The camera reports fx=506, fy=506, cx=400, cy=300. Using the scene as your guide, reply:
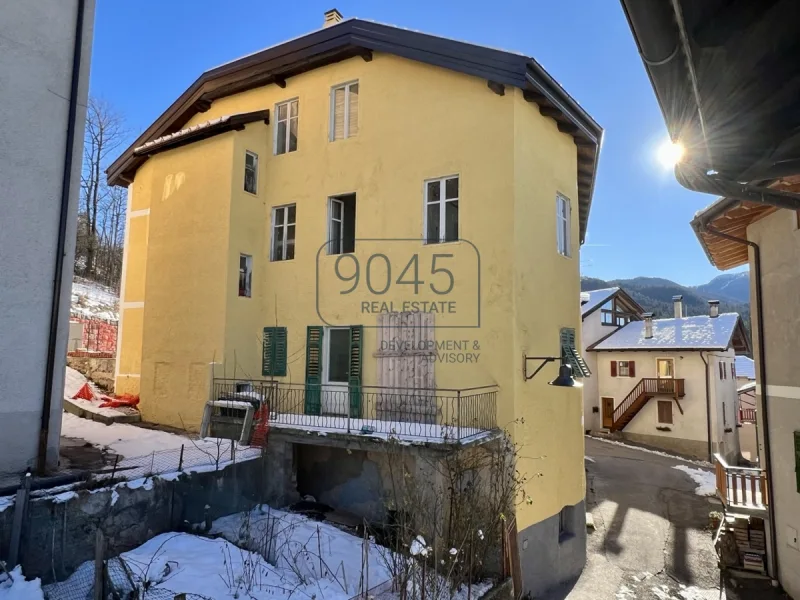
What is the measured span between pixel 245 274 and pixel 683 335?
25.8 m

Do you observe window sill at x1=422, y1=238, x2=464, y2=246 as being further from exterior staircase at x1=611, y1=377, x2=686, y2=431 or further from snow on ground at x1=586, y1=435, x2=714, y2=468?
exterior staircase at x1=611, y1=377, x2=686, y2=431

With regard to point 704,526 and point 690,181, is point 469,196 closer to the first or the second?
point 690,181

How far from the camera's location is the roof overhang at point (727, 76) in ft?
4.83

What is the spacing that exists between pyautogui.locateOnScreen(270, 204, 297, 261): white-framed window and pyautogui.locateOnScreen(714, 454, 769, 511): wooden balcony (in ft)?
38.4

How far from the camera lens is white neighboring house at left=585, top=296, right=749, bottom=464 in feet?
86.1

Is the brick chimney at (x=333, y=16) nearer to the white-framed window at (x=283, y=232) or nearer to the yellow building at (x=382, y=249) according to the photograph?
the yellow building at (x=382, y=249)

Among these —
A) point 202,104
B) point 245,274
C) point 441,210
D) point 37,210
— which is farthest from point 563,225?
point 37,210

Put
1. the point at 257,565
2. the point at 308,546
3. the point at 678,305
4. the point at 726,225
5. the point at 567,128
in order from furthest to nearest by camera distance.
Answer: the point at 678,305
the point at 567,128
the point at 726,225
the point at 308,546
the point at 257,565

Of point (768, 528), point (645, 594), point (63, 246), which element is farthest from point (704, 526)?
point (63, 246)

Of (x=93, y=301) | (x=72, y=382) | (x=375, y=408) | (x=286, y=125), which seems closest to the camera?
(x=375, y=408)

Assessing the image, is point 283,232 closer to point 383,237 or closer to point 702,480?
point 383,237

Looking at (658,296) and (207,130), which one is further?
(658,296)

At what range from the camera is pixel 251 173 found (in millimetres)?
12750

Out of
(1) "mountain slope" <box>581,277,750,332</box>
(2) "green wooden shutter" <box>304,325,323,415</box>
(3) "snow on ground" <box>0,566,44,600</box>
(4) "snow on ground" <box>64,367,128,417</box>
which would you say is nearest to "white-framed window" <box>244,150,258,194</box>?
(2) "green wooden shutter" <box>304,325,323,415</box>
